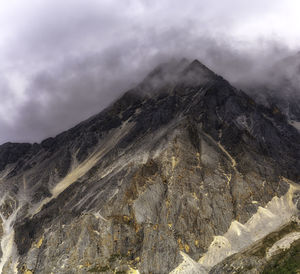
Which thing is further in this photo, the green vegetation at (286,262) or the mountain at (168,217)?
the mountain at (168,217)

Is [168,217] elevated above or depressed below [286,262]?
above

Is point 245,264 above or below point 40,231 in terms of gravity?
below

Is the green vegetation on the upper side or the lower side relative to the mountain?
lower

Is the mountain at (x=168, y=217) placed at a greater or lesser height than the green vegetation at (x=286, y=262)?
greater

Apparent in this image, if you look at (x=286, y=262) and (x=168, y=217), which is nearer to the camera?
(x=286, y=262)

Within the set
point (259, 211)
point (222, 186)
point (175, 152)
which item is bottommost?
point (259, 211)

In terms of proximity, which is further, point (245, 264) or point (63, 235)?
point (63, 235)

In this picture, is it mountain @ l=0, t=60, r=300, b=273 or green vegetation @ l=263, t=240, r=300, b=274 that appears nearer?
green vegetation @ l=263, t=240, r=300, b=274

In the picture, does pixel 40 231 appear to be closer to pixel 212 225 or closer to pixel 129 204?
pixel 129 204

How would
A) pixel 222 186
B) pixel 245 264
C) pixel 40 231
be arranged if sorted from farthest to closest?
pixel 40 231, pixel 222 186, pixel 245 264

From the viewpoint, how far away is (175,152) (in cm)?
19112

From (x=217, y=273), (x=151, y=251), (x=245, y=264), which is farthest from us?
(x=151, y=251)

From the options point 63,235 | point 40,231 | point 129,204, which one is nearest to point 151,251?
point 129,204

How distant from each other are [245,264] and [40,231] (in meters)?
111
